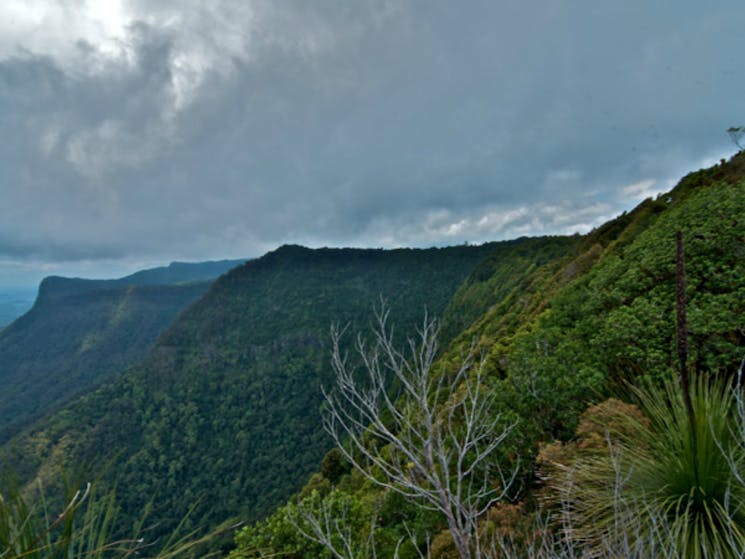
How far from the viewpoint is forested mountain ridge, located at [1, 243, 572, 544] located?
3364 inches

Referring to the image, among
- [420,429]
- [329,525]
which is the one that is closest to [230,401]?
[329,525]

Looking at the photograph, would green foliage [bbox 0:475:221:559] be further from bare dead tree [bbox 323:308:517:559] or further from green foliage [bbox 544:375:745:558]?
green foliage [bbox 544:375:745:558]

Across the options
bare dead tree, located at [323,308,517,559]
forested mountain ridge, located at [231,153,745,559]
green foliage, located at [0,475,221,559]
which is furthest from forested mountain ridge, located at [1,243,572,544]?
green foliage, located at [0,475,221,559]

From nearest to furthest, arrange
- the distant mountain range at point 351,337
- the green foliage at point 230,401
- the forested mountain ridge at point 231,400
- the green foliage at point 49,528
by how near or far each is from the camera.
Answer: the green foliage at point 49,528, the distant mountain range at point 351,337, the green foliage at point 230,401, the forested mountain ridge at point 231,400

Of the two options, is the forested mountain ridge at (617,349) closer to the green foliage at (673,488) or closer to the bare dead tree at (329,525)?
the bare dead tree at (329,525)

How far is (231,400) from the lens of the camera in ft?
371

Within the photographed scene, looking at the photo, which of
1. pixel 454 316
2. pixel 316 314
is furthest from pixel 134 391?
pixel 454 316

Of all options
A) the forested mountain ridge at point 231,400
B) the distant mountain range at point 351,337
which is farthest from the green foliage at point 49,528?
the forested mountain ridge at point 231,400

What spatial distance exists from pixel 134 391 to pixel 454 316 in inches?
3859

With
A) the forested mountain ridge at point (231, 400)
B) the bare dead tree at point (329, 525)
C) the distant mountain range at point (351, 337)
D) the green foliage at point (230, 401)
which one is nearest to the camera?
the bare dead tree at point (329, 525)

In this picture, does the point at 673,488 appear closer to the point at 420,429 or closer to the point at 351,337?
the point at 420,429

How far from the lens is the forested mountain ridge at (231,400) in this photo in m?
85.4

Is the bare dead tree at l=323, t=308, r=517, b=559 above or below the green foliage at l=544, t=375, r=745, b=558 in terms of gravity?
above

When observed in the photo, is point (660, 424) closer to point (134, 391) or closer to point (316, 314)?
point (134, 391)
